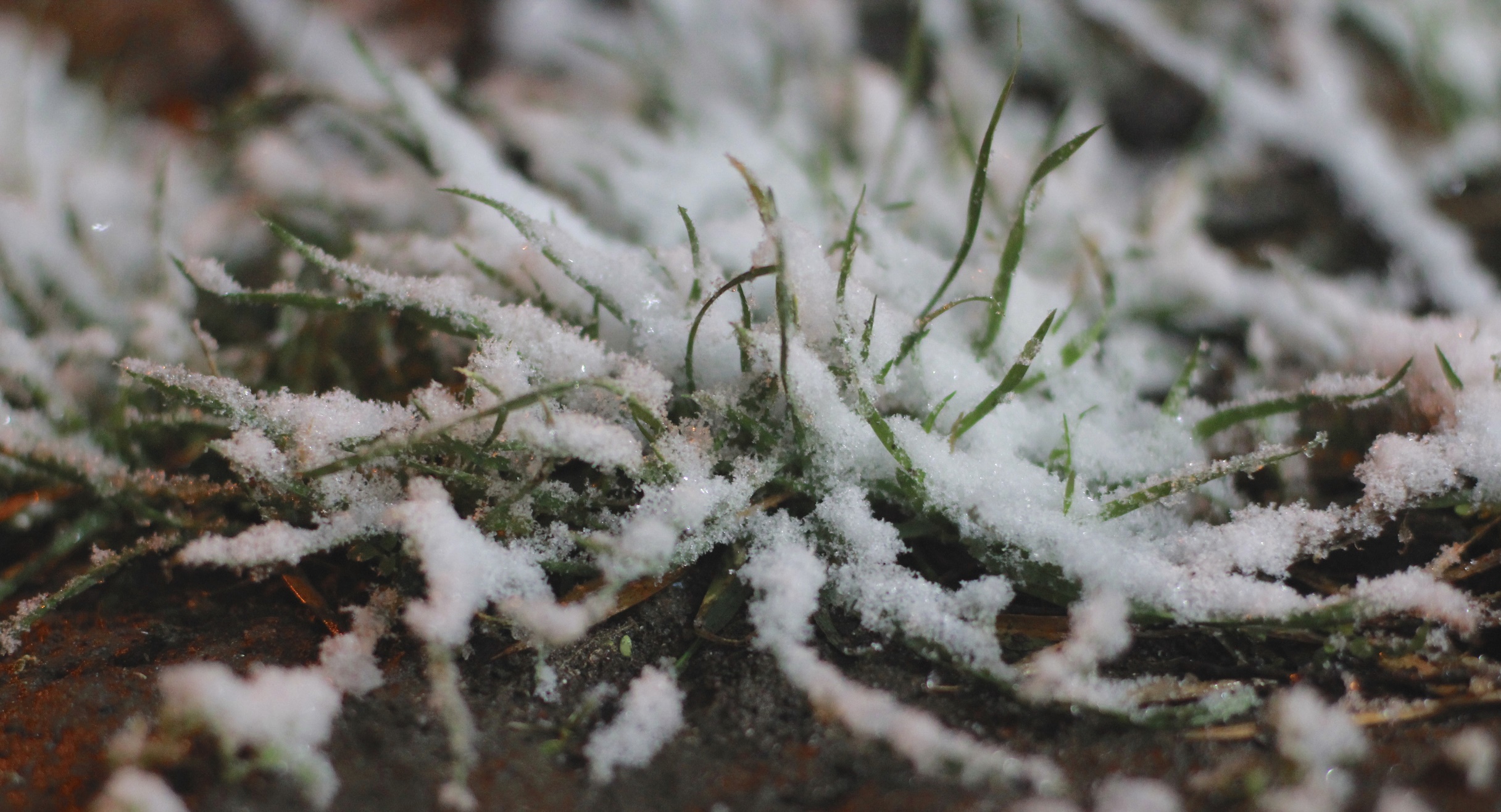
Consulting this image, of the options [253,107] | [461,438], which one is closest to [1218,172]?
[461,438]

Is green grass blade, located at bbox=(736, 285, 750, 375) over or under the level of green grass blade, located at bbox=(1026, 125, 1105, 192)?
under

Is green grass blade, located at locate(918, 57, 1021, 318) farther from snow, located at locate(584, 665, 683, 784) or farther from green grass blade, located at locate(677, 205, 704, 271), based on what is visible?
snow, located at locate(584, 665, 683, 784)

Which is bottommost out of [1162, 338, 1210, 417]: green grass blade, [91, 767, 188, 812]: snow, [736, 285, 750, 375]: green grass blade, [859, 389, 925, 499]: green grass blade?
[91, 767, 188, 812]: snow

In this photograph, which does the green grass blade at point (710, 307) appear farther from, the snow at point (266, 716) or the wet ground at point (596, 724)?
the snow at point (266, 716)

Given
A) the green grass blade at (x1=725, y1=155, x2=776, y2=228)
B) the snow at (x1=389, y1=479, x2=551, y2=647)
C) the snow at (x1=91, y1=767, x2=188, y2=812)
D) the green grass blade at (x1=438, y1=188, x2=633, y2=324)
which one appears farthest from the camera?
the green grass blade at (x1=438, y1=188, x2=633, y2=324)

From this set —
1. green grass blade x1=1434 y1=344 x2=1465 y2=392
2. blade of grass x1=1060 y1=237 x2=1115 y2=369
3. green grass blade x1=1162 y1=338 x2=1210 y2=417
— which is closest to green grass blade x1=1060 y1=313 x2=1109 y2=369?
blade of grass x1=1060 y1=237 x2=1115 y2=369

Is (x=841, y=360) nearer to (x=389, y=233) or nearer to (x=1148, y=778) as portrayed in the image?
(x=1148, y=778)

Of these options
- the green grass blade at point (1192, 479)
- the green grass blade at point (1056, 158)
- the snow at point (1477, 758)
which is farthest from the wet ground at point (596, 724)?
the green grass blade at point (1056, 158)
